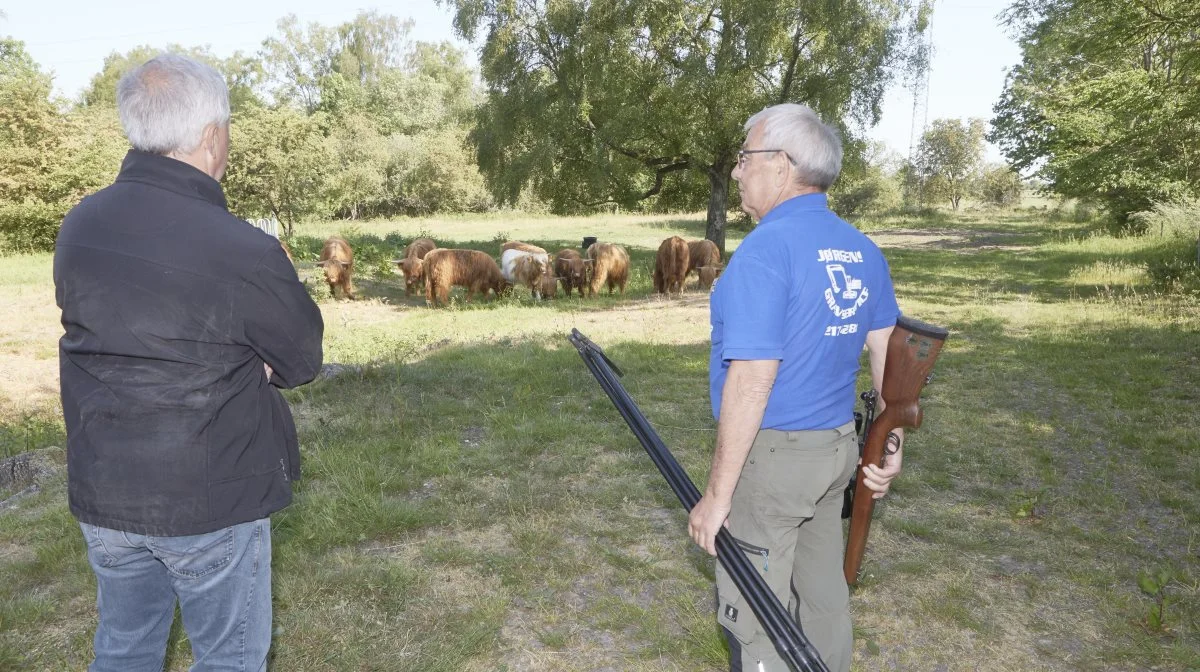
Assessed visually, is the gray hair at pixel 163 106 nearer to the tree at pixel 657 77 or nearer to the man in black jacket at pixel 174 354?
the man in black jacket at pixel 174 354

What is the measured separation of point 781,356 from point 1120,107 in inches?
515

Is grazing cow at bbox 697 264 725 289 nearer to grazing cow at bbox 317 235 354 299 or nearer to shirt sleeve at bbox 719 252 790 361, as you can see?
grazing cow at bbox 317 235 354 299

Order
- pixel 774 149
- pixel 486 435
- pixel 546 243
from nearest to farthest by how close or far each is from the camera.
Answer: pixel 774 149 < pixel 486 435 < pixel 546 243

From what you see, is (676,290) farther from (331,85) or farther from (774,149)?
(331,85)

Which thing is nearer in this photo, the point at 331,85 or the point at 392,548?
the point at 392,548

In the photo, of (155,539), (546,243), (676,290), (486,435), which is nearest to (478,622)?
(155,539)

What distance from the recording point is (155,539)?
6.70 ft

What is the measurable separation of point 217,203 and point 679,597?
115 inches

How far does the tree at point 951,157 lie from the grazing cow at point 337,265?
6024 cm

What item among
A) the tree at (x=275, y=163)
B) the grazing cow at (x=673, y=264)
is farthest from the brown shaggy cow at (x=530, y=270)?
the tree at (x=275, y=163)

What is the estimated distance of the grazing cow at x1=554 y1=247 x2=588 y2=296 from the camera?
1786 cm

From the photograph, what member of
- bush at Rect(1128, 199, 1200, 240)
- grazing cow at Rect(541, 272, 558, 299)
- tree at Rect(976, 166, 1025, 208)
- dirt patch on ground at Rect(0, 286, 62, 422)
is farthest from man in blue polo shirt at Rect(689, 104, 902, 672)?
tree at Rect(976, 166, 1025, 208)

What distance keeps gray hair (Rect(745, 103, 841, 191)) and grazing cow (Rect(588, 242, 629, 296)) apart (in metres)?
15.3

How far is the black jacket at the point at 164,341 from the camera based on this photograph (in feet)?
6.34
